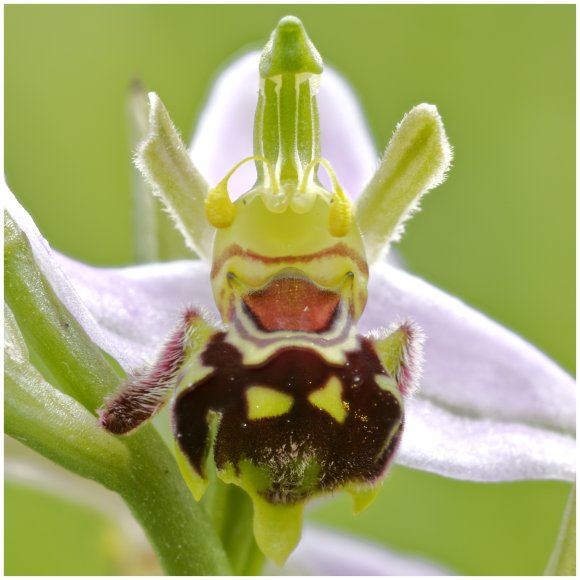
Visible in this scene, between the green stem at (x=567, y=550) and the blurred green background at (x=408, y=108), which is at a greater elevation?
the green stem at (x=567, y=550)

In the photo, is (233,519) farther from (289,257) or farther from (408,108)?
(408,108)

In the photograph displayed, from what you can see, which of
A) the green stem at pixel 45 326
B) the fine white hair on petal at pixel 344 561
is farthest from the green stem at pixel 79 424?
the fine white hair on petal at pixel 344 561

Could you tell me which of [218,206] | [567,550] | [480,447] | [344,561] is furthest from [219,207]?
[344,561]

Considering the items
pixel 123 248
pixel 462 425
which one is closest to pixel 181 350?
pixel 462 425

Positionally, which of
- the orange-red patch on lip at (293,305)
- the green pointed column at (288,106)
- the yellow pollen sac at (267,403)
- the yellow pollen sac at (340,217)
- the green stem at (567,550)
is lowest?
the green stem at (567,550)

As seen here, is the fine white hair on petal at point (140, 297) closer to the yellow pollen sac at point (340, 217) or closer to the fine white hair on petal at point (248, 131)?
the yellow pollen sac at point (340, 217)

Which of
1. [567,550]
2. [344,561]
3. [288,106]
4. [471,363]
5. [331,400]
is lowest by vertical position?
[344,561]

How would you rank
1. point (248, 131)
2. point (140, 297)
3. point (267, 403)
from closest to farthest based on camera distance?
point (267, 403) → point (140, 297) → point (248, 131)
